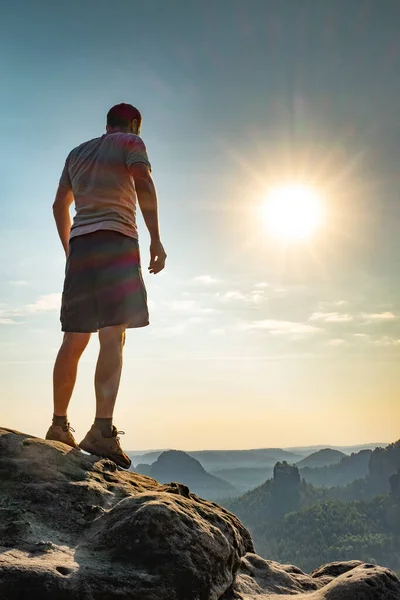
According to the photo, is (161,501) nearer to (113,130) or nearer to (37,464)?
(37,464)

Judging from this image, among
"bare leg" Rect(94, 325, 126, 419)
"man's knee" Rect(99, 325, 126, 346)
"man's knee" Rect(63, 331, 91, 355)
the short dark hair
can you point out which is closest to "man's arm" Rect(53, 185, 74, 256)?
the short dark hair

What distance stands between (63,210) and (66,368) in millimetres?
1836

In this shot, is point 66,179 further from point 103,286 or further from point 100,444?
point 100,444

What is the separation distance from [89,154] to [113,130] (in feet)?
1.49

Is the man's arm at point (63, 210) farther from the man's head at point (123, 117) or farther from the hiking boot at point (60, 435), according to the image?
the hiking boot at point (60, 435)

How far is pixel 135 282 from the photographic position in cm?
568

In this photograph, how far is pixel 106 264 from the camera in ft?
18.3

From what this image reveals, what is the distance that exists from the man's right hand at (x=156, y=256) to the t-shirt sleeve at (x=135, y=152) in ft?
2.60

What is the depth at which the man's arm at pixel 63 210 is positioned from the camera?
20.7 feet

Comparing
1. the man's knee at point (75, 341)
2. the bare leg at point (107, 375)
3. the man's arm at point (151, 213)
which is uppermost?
the man's arm at point (151, 213)

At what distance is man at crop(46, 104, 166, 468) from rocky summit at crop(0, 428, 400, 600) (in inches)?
28.9

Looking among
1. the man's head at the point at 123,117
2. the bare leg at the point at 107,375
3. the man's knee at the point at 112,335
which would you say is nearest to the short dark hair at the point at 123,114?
the man's head at the point at 123,117

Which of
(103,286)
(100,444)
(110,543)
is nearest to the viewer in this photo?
(110,543)

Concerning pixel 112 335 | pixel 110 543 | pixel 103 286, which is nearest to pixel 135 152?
pixel 103 286
